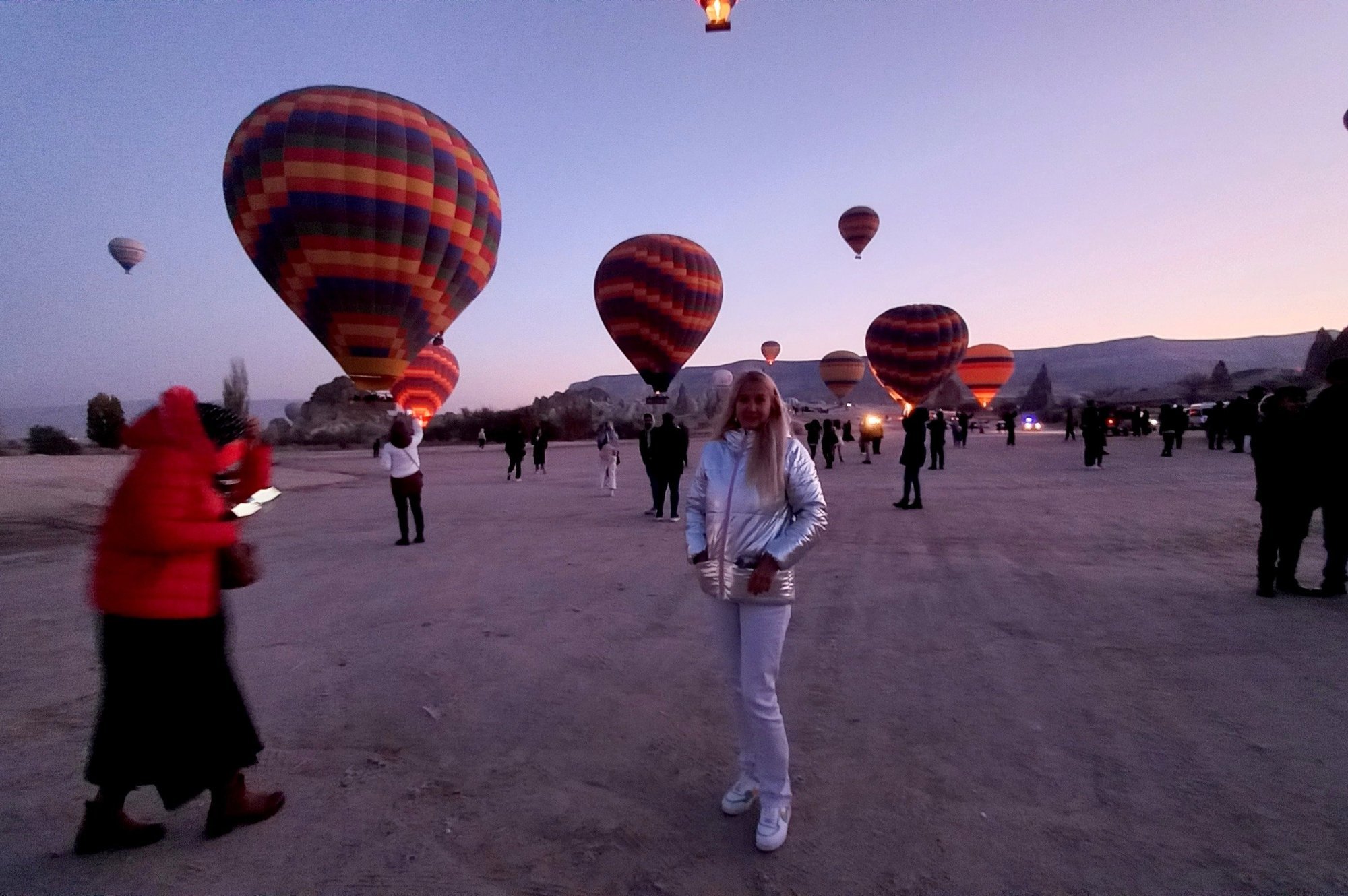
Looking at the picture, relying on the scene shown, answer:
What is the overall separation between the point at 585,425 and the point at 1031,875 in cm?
6049

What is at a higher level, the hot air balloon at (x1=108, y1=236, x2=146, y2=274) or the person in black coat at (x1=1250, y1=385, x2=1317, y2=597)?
the hot air balloon at (x1=108, y1=236, x2=146, y2=274)

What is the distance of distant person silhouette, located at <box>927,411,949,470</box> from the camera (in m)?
19.4

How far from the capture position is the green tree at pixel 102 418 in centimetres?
4189

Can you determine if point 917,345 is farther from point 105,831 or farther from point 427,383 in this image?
point 105,831

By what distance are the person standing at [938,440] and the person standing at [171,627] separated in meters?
18.2

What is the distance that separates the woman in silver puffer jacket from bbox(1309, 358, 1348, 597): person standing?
5.23 meters

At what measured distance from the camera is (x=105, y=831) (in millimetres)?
2533

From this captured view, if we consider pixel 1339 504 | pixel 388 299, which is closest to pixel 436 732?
pixel 1339 504

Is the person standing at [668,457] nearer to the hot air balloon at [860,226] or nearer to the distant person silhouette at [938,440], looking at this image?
the distant person silhouette at [938,440]

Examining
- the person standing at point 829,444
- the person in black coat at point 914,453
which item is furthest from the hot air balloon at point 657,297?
the person in black coat at point 914,453

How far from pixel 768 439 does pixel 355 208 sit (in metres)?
15.9

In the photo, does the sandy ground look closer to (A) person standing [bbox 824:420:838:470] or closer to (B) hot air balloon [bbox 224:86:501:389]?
(B) hot air balloon [bbox 224:86:501:389]

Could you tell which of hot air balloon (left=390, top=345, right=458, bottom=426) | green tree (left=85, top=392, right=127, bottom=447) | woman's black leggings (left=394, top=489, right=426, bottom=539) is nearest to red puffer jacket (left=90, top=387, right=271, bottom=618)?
woman's black leggings (left=394, top=489, right=426, bottom=539)

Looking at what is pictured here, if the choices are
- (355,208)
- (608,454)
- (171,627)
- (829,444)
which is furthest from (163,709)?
(829,444)
